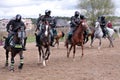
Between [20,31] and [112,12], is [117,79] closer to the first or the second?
[20,31]

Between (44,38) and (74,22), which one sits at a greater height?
(74,22)

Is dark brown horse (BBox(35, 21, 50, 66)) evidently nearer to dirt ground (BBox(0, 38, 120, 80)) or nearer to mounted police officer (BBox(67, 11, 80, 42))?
dirt ground (BBox(0, 38, 120, 80))

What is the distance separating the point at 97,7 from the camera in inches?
3610

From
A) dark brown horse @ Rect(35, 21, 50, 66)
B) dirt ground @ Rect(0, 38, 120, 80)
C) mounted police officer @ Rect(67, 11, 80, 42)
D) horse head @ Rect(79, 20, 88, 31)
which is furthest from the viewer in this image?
mounted police officer @ Rect(67, 11, 80, 42)

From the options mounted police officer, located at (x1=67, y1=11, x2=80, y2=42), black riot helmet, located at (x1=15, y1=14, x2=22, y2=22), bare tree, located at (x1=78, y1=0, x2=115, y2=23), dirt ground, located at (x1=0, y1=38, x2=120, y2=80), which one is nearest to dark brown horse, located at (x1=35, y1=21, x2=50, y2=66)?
dirt ground, located at (x1=0, y1=38, x2=120, y2=80)

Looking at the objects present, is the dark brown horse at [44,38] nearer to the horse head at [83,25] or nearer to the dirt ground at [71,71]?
the dirt ground at [71,71]

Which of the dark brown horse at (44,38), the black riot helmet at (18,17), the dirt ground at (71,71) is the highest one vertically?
the black riot helmet at (18,17)

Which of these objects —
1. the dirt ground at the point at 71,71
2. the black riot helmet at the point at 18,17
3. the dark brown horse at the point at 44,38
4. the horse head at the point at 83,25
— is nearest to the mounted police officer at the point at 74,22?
the horse head at the point at 83,25

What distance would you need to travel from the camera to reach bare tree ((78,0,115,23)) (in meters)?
91.2

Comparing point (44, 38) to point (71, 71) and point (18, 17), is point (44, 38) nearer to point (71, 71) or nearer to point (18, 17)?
point (18, 17)

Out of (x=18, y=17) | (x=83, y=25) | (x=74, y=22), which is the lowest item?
(x=83, y=25)

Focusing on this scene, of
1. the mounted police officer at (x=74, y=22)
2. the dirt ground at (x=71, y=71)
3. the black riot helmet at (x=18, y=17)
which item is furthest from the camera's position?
the mounted police officer at (x=74, y=22)

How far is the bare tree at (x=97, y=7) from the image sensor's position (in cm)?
9119

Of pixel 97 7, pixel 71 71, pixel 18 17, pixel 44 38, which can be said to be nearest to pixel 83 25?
pixel 44 38
